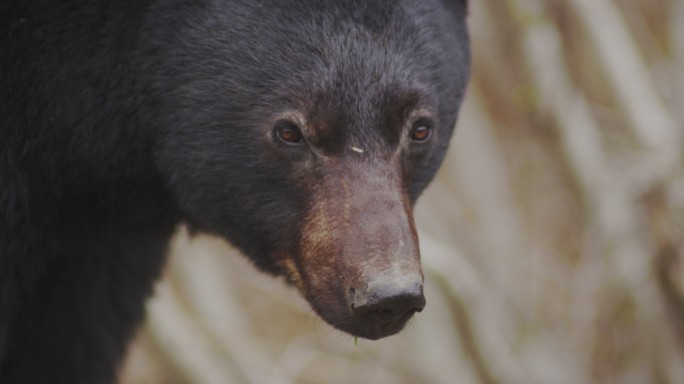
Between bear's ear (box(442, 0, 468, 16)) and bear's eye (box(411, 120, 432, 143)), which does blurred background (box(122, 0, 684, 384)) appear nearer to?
bear's ear (box(442, 0, 468, 16))

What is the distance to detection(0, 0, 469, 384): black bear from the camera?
3.53 m

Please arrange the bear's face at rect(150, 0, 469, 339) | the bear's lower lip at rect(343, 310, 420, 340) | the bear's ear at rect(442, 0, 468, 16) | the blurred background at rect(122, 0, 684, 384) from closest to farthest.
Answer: the bear's lower lip at rect(343, 310, 420, 340) → the bear's face at rect(150, 0, 469, 339) → the bear's ear at rect(442, 0, 468, 16) → the blurred background at rect(122, 0, 684, 384)

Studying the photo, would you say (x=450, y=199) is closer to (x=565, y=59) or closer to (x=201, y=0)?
(x=565, y=59)

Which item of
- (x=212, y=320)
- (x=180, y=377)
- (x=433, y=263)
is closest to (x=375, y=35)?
(x=433, y=263)

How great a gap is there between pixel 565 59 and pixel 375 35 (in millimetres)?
3371

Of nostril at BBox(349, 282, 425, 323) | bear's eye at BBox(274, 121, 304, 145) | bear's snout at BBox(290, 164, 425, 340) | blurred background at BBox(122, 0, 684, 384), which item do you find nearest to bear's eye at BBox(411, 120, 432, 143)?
bear's snout at BBox(290, 164, 425, 340)

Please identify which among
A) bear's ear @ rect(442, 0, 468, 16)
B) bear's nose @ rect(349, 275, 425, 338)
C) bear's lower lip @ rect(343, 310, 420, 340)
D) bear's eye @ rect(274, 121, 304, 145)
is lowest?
bear's lower lip @ rect(343, 310, 420, 340)

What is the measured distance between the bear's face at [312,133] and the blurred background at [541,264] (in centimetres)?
198

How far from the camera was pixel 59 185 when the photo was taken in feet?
12.7

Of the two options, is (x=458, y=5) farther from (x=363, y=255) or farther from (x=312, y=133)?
(x=363, y=255)

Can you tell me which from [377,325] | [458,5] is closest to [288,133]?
[377,325]

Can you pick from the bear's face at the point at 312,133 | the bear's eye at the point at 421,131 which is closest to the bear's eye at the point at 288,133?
the bear's face at the point at 312,133

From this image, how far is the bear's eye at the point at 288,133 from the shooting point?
358 centimetres

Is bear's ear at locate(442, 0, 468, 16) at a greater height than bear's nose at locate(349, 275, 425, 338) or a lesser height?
greater
